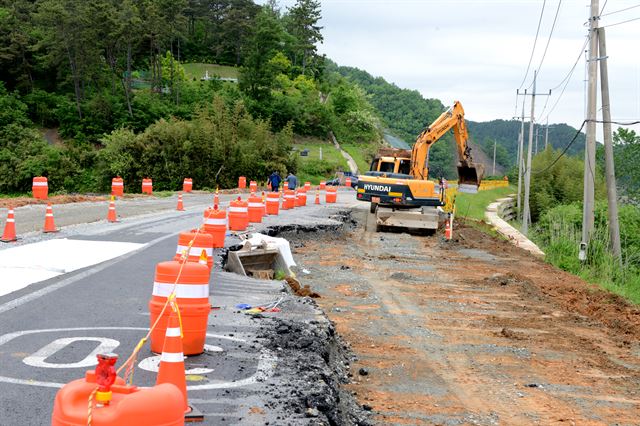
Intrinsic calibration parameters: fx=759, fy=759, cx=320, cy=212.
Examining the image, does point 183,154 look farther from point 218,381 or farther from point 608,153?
point 218,381

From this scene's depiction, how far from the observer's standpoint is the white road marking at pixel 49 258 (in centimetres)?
1205

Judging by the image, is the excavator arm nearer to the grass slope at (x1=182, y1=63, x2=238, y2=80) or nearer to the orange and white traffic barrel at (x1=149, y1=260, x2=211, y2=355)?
the orange and white traffic barrel at (x1=149, y1=260, x2=211, y2=355)

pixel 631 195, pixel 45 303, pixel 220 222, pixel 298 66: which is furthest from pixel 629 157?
pixel 45 303

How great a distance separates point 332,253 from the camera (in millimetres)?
22938

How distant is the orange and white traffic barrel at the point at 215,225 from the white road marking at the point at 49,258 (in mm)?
1661

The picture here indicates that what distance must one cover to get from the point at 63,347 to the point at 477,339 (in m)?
7.04

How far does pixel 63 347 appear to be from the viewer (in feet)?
26.1

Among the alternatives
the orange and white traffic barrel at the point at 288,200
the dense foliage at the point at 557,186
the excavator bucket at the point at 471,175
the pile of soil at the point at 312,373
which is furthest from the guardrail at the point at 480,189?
the pile of soil at the point at 312,373

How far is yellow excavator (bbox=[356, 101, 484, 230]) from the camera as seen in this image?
91.5 feet

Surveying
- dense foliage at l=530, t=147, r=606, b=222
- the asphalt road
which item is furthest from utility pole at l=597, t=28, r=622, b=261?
dense foliage at l=530, t=147, r=606, b=222

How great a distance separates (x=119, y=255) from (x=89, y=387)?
36.9 ft

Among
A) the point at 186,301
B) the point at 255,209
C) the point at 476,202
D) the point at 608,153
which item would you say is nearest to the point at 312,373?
the point at 186,301

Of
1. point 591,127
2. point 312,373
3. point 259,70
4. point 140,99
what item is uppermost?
point 259,70

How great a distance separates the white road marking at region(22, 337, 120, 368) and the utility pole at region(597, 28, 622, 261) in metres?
20.5
